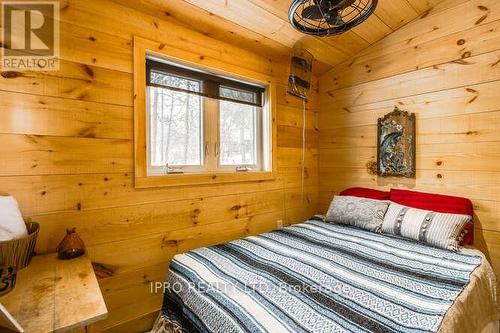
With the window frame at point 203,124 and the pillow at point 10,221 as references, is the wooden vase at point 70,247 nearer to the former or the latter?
the pillow at point 10,221

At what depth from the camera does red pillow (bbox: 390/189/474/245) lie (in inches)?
73.8

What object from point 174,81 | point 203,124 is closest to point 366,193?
point 203,124

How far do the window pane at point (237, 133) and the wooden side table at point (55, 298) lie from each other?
133cm

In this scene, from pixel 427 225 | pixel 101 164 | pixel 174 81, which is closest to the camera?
pixel 101 164

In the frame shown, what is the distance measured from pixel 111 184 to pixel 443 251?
2166 millimetres

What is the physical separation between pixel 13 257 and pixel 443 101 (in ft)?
9.66

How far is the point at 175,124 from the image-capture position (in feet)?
6.62

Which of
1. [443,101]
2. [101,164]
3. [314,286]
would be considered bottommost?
[314,286]

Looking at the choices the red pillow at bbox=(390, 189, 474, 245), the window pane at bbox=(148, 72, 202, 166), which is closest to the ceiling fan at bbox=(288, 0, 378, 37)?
the window pane at bbox=(148, 72, 202, 166)

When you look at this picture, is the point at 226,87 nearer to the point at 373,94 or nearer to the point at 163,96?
the point at 163,96

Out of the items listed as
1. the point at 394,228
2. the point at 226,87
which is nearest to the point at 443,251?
the point at 394,228

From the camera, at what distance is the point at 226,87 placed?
228 cm

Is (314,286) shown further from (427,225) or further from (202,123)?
(202,123)

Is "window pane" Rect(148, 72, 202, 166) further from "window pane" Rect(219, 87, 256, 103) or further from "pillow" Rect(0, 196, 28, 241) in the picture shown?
"pillow" Rect(0, 196, 28, 241)
